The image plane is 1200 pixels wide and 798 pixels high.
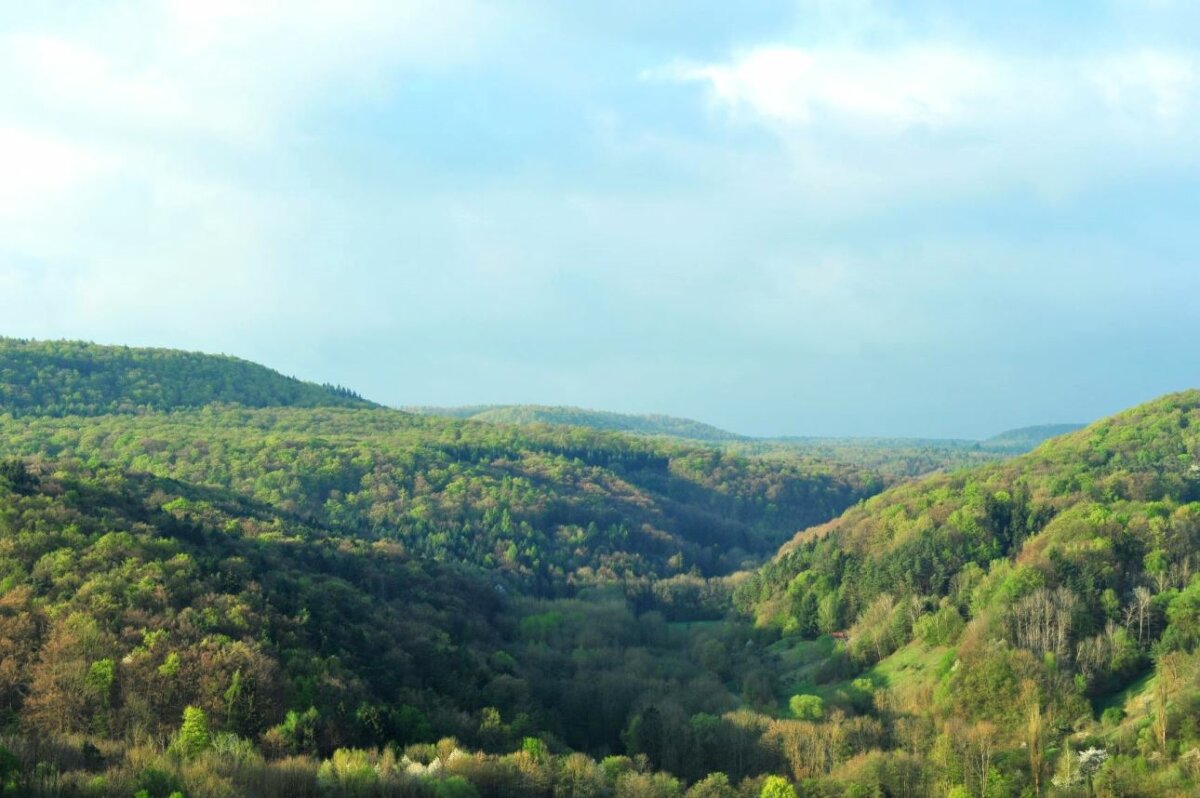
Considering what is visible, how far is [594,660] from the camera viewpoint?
112 m

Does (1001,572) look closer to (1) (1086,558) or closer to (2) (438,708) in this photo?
(1) (1086,558)

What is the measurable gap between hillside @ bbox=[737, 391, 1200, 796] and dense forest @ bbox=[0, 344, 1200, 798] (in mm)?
379

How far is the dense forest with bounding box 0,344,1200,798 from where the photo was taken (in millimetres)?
63750

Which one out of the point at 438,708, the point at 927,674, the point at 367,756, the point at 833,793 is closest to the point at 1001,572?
the point at 927,674

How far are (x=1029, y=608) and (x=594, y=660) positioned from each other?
46.0 meters

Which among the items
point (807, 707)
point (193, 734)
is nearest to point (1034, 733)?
point (807, 707)

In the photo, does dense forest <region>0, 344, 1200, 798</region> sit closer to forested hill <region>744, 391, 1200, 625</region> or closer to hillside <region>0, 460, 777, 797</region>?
hillside <region>0, 460, 777, 797</region>

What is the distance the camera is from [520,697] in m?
87.2

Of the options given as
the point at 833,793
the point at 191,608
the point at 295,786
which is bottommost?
the point at 833,793

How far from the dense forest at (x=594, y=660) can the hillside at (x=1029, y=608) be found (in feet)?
1.24

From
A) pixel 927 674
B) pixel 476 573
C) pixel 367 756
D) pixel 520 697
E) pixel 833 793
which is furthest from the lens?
pixel 476 573

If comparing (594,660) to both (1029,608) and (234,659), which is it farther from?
(234,659)

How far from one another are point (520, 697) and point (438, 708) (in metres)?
10.5

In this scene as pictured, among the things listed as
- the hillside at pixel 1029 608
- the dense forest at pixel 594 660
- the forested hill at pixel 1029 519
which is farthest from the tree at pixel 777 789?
the forested hill at pixel 1029 519
